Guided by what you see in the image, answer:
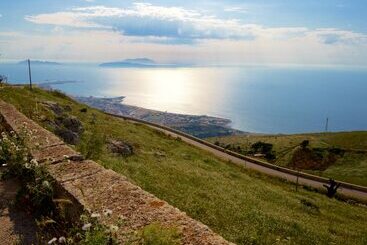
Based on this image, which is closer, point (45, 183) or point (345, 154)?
point (45, 183)

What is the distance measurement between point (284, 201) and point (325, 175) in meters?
29.7

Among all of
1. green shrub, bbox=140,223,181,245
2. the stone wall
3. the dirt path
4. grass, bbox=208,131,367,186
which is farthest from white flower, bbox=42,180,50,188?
grass, bbox=208,131,367,186

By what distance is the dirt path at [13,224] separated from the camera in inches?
265

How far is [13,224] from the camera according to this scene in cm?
730

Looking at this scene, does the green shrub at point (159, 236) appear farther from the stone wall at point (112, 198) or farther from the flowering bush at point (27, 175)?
the flowering bush at point (27, 175)

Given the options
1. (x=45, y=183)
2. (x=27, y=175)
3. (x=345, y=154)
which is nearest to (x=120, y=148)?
(x=27, y=175)

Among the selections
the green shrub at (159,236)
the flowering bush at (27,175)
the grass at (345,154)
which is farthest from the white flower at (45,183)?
the grass at (345,154)

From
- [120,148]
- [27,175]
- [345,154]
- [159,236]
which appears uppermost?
[159,236]

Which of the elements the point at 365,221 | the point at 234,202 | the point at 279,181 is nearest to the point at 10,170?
the point at 234,202

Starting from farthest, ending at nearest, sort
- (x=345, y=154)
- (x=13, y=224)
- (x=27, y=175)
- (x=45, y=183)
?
(x=345, y=154) < (x=27, y=175) < (x=13, y=224) < (x=45, y=183)

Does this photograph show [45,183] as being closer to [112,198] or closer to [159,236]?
[112,198]

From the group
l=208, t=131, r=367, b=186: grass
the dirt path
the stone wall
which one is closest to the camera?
the stone wall

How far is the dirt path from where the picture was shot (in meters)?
6.73

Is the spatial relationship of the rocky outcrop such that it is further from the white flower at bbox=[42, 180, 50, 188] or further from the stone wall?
the white flower at bbox=[42, 180, 50, 188]
